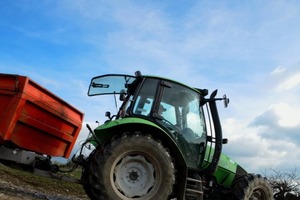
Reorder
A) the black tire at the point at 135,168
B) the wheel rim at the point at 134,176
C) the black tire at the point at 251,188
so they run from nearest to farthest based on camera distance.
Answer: the black tire at the point at 135,168, the wheel rim at the point at 134,176, the black tire at the point at 251,188

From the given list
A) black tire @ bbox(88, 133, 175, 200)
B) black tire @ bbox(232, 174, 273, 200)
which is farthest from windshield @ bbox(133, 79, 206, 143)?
black tire @ bbox(232, 174, 273, 200)

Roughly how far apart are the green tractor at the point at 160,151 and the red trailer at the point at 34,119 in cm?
73

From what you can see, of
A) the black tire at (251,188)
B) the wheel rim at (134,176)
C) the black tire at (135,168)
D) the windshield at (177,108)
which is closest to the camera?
the black tire at (135,168)

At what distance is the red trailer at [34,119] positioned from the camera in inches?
239

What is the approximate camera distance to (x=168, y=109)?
705 centimetres

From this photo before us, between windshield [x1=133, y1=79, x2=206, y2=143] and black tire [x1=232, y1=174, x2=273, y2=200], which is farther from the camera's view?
black tire [x1=232, y1=174, x2=273, y2=200]

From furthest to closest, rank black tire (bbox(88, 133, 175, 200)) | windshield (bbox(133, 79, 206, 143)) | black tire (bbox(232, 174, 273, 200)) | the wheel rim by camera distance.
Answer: black tire (bbox(232, 174, 273, 200))
windshield (bbox(133, 79, 206, 143))
the wheel rim
black tire (bbox(88, 133, 175, 200))

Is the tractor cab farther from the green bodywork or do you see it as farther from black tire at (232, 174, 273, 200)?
black tire at (232, 174, 273, 200)

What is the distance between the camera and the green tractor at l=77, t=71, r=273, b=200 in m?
5.99

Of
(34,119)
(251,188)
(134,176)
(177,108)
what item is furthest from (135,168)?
(251,188)

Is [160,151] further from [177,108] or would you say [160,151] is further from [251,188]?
[251,188]

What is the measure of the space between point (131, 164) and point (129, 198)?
0.52 metres

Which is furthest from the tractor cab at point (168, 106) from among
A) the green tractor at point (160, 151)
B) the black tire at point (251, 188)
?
the black tire at point (251, 188)

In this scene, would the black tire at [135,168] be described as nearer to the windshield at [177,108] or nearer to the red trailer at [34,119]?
the windshield at [177,108]
